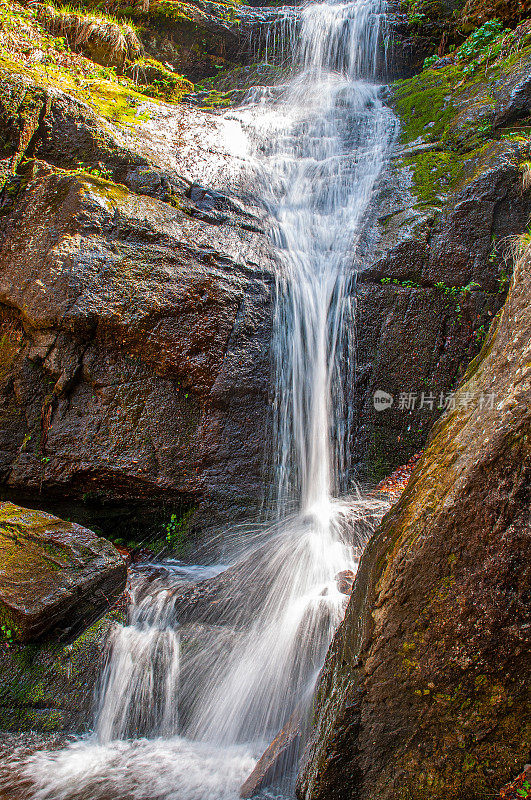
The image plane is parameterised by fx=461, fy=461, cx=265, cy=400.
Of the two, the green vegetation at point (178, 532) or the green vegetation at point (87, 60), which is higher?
the green vegetation at point (87, 60)

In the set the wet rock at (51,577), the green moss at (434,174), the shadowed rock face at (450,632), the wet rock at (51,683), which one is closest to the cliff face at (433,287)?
the green moss at (434,174)

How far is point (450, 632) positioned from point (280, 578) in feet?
7.81

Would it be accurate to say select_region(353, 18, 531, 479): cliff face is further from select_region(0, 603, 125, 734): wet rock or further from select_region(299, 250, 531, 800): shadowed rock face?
select_region(0, 603, 125, 734): wet rock

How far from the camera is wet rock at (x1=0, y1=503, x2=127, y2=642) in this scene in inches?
139

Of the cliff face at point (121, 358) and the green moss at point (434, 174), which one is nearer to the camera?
the cliff face at point (121, 358)

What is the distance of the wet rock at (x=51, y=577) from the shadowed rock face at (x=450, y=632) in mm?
2229

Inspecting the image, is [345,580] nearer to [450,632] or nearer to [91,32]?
[450,632]

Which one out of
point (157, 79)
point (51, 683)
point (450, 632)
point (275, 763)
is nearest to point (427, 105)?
point (157, 79)

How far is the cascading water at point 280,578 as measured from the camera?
301cm

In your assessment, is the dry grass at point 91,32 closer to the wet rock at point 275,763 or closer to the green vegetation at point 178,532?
the green vegetation at point 178,532

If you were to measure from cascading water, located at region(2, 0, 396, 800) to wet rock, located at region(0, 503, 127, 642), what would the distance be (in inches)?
14.0

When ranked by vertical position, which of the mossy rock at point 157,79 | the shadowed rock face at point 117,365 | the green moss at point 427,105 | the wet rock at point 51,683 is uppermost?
the mossy rock at point 157,79

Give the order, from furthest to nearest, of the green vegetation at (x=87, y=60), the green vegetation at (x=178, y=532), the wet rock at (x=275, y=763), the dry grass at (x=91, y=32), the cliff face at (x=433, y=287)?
the dry grass at (x=91, y=32) < the green vegetation at (x=87, y=60) < the cliff face at (x=433, y=287) < the green vegetation at (x=178, y=532) < the wet rock at (x=275, y=763)

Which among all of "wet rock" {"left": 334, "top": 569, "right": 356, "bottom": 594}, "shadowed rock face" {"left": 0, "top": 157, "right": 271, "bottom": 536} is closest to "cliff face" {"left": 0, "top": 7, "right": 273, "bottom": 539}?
"shadowed rock face" {"left": 0, "top": 157, "right": 271, "bottom": 536}
